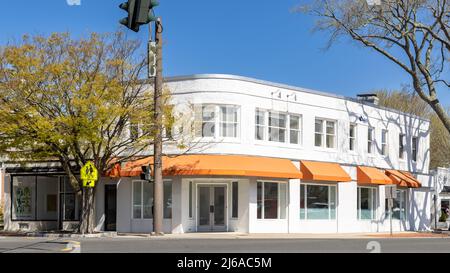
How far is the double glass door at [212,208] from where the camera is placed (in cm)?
3456

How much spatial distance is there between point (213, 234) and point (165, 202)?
3400mm

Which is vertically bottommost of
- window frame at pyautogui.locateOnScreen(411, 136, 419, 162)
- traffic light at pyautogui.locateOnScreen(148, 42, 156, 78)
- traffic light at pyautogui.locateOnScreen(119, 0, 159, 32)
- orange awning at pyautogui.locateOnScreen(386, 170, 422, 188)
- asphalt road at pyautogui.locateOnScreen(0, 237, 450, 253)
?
asphalt road at pyautogui.locateOnScreen(0, 237, 450, 253)

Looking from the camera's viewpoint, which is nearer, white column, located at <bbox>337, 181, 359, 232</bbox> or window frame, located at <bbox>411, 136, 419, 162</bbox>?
white column, located at <bbox>337, 181, 359, 232</bbox>

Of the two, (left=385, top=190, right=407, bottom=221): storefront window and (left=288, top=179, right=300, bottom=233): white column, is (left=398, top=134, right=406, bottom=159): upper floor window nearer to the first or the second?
(left=385, top=190, right=407, bottom=221): storefront window

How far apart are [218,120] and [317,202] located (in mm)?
8164

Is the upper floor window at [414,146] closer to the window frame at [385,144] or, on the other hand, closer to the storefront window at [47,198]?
the window frame at [385,144]

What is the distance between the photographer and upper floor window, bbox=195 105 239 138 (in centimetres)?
3431

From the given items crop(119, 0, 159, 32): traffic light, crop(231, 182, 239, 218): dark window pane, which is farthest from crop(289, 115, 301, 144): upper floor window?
crop(119, 0, 159, 32): traffic light

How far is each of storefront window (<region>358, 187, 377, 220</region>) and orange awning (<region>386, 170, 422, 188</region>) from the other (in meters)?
1.46

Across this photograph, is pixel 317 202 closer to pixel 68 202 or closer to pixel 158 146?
pixel 158 146

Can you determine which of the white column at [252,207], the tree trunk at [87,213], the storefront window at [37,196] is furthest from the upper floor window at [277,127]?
the storefront window at [37,196]

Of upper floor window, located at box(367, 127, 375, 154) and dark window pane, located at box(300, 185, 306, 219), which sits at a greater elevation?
upper floor window, located at box(367, 127, 375, 154)

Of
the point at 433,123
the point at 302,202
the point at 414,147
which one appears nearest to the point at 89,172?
the point at 302,202

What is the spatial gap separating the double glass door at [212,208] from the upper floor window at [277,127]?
11.5 feet
